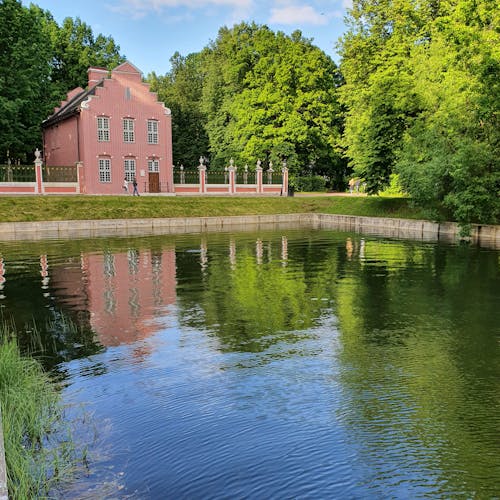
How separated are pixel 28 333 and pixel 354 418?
A: 7117mm

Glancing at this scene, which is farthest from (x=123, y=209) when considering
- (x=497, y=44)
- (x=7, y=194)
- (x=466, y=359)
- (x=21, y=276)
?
(x=466, y=359)

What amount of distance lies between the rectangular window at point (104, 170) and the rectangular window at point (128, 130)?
9.03ft

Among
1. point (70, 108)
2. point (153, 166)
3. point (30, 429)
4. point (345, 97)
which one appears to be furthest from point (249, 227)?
point (30, 429)

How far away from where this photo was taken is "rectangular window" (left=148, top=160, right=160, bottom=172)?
5012 centimetres

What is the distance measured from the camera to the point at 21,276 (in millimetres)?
17578

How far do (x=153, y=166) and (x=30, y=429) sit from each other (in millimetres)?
45554

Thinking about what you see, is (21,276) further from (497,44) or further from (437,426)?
(497,44)

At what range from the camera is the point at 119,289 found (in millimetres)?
15492

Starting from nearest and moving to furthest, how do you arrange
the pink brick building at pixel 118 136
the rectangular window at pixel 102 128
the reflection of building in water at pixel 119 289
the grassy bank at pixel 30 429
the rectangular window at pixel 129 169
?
the grassy bank at pixel 30 429, the reflection of building in water at pixel 119 289, the pink brick building at pixel 118 136, the rectangular window at pixel 102 128, the rectangular window at pixel 129 169

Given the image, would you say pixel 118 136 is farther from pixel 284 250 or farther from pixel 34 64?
pixel 284 250

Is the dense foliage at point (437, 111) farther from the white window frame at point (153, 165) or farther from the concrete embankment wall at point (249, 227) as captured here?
the white window frame at point (153, 165)

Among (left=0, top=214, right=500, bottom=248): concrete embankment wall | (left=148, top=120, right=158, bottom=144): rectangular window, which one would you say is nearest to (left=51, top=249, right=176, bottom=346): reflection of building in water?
(left=0, top=214, right=500, bottom=248): concrete embankment wall

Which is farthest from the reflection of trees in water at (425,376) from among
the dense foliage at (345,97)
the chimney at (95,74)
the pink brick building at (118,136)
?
the chimney at (95,74)

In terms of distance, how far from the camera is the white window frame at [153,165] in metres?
50.1
